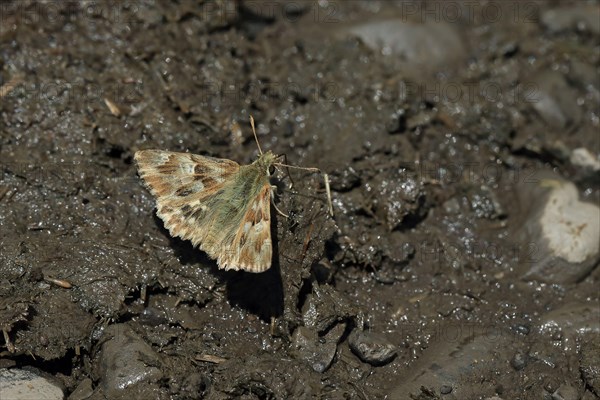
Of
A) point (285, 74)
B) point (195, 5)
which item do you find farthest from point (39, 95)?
point (285, 74)

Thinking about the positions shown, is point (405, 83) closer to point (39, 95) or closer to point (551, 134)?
point (551, 134)

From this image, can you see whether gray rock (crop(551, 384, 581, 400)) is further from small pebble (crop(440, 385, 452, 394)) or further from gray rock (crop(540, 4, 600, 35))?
gray rock (crop(540, 4, 600, 35))

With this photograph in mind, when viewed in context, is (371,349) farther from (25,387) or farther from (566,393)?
(25,387)

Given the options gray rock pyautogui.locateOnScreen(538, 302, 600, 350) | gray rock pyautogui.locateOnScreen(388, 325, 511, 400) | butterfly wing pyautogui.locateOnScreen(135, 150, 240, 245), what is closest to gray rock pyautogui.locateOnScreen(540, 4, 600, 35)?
gray rock pyautogui.locateOnScreen(538, 302, 600, 350)

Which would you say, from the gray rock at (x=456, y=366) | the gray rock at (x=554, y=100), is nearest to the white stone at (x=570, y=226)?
the gray rock at (x=456, y=366)

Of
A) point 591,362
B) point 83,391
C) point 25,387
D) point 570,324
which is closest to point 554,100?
point 570,324
